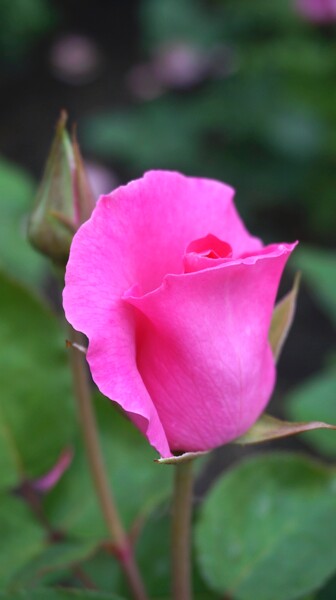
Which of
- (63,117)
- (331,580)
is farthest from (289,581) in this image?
(63,117)

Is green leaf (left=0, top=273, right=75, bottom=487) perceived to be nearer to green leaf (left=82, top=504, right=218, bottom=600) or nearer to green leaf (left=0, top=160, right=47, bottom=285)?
green leaf (left=82, top=504, right=218, bottom=600)

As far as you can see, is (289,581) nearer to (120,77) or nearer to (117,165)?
(117,165)

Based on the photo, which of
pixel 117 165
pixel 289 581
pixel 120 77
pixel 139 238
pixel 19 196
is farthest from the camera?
pixel 120 77

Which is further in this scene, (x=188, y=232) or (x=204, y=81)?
(x=204, y=81)

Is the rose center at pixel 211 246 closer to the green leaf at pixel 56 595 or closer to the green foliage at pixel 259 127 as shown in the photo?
the green leaf at pixel 56 595

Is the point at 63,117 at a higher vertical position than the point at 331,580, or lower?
higher

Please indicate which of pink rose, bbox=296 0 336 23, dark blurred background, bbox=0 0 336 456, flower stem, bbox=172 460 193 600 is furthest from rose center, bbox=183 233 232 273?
pink rose, bbox=296 0 336 23

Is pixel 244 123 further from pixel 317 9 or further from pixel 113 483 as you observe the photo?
pixel 113 483

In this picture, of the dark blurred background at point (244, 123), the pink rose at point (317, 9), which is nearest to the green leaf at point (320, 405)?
the dark blurred background at point (244, 123)
